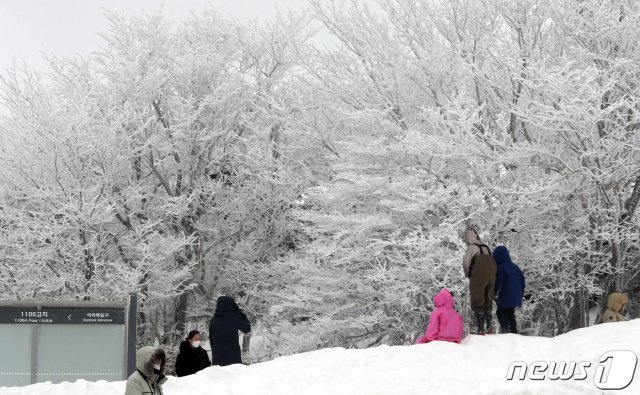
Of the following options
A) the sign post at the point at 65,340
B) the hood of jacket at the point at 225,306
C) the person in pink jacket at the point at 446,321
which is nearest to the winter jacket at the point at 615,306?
the person in pink jacket at the point at 446,321

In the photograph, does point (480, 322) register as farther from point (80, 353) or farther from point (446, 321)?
point (80, 353)

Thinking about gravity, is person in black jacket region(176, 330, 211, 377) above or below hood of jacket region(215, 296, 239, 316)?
below

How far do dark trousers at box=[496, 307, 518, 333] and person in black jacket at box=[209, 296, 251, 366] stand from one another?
11.9 feet

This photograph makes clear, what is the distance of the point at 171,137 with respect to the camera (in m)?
23.3

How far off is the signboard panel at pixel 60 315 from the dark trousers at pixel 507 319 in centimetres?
534

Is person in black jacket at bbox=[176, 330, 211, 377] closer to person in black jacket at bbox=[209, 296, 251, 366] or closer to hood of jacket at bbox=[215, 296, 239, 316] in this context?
person in black jacket at bbox=[209, 296, 251, 366]

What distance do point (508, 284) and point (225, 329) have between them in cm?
403

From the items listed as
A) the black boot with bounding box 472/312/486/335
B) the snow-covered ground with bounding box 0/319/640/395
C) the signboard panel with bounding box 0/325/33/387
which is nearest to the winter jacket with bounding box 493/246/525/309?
the black boot with bounding box 472/312/486/335

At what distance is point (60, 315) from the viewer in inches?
468

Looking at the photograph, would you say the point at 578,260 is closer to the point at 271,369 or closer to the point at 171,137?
the point at 271,369

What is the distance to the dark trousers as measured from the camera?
1287cm

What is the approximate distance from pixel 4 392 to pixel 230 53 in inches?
608

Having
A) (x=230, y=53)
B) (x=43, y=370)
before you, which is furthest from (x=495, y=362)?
(x=230, y=53)

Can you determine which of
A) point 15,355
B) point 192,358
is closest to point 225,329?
point 192,358
